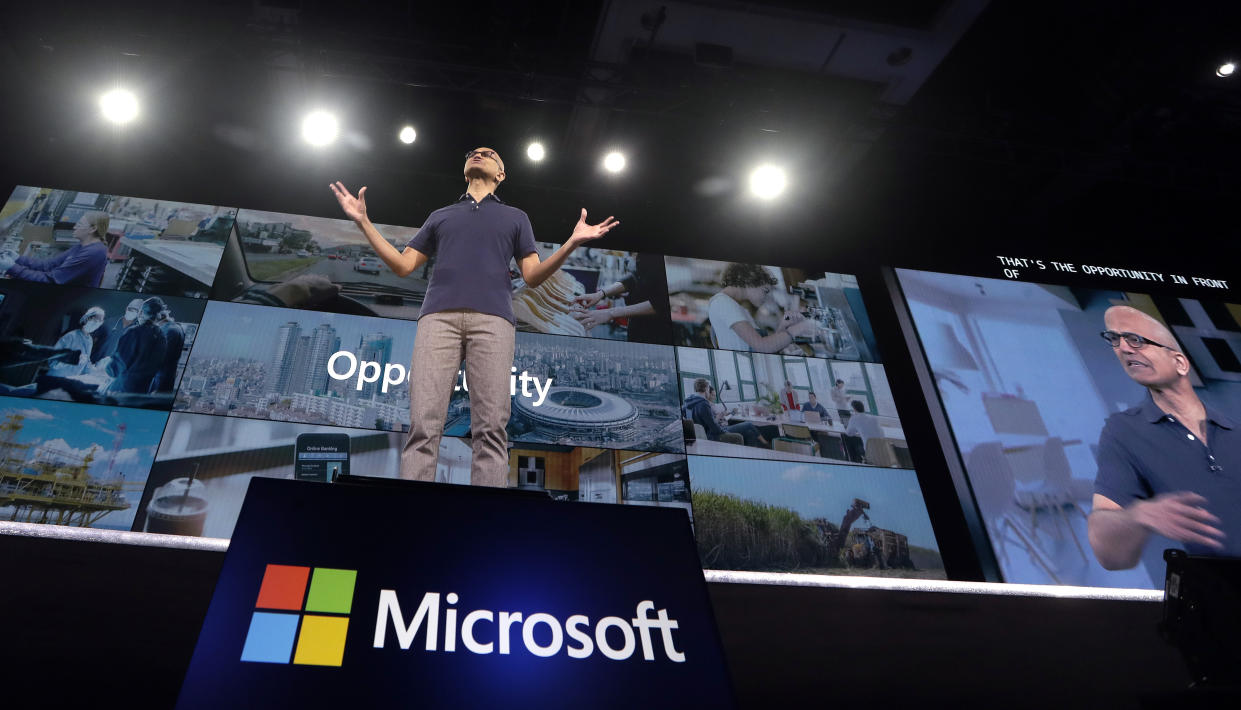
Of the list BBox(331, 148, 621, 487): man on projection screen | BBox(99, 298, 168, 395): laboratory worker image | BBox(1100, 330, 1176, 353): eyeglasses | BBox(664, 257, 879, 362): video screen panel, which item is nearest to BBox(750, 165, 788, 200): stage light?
BBox(664, 257, 879, 362): video screen panel

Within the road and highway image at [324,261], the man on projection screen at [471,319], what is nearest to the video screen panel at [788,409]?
the road and highway image at [324,261]

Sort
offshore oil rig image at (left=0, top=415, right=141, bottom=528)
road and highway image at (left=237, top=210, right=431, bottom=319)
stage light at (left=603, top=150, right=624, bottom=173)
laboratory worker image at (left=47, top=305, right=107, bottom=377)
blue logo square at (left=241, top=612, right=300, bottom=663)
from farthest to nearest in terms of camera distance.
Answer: stage light at (left=603, top=150, right=624, bottom=173) < road and highway image at (left=237, top=210, right=431, bottom=319) < laboratory worker image at (left=47, top=305, right=107, bottom=377) < offshore oil rig image at (left=0, top=415, right=141, bottom=528) < blue logo square at (left=241, top=612, right=300, bottom=663)

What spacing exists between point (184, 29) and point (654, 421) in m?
3.99

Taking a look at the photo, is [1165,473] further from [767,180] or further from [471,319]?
[471,319]

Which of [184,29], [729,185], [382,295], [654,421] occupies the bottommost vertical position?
[654,421]

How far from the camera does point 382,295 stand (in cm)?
467

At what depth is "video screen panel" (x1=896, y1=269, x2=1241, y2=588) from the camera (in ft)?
14.2

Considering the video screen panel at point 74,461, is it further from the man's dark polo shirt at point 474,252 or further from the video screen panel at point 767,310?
the video screen panel at point 767,310

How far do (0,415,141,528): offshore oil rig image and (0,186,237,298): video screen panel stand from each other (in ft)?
3.50

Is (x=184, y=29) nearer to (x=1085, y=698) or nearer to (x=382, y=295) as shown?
(x=382, y=295)

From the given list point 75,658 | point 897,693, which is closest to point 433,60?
point 75,658

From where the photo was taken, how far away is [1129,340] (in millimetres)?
5219

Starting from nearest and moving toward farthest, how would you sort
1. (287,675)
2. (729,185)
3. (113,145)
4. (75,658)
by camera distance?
(287,675) < (75,658) < (113,145) < (729,185)

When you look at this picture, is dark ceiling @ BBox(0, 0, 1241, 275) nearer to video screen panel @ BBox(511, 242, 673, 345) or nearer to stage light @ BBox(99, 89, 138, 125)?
stage light @ BBox(99, 89, 138, 125)
